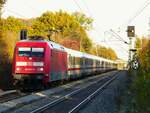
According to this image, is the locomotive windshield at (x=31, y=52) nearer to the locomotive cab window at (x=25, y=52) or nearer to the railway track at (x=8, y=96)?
the locomotive cab window at (x=25, y=52)

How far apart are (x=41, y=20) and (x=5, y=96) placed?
240 ft

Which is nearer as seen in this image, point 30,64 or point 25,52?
point 30,64

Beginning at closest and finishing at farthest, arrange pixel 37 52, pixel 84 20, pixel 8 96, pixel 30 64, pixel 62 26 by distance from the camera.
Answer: pixel 8 96, pixel 30 64, pixel 37 52, pixel 62 26, pixel 84 20

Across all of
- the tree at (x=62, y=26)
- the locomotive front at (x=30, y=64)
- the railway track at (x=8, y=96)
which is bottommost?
the railway track at (x=8, y=96)

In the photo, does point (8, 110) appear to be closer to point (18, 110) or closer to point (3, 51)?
point (18, 110)

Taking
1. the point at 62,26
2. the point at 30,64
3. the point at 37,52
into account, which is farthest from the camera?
the point at 62,26

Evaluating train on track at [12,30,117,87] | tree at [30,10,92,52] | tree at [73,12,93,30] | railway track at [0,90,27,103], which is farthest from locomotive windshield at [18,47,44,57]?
tree at [73,12,93,30]

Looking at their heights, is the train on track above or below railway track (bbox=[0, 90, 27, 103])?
above

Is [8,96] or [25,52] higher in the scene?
[25,52]

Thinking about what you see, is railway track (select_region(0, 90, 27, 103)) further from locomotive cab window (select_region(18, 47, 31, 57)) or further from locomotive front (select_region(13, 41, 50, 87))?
locomotive cab window (select_region(18, 47, 31, 57))

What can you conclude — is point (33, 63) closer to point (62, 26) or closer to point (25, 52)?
point (25, 52)

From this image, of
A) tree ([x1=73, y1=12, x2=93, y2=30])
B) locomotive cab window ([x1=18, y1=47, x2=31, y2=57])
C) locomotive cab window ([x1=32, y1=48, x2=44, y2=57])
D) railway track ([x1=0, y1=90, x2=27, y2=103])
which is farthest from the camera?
tree ([x1=73, y1=12, x2=93, y2=30])

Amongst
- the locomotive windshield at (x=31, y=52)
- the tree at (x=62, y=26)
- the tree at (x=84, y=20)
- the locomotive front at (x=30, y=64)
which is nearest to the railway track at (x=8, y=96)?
the locomotive front at (x=30, y=64)

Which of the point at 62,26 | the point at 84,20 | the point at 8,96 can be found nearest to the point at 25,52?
the point at 8,96
